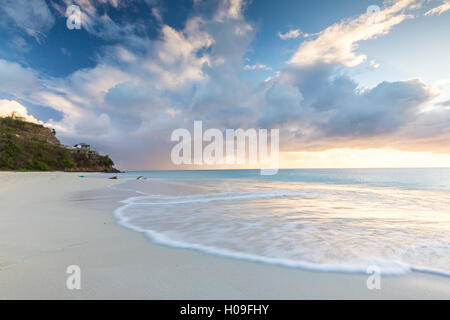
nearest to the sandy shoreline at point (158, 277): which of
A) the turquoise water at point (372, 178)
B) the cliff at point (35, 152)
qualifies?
the turquoise water at point (372, 178)

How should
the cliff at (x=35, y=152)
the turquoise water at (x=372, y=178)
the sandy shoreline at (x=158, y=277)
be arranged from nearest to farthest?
the sandy shoreline at (x=158, y=277) < the turquoise water at (x=372, y=178) < the cliff at (x=35, y=152)

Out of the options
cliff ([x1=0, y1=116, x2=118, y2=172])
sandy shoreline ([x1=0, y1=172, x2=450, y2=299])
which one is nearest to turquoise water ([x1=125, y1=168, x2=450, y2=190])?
sandy shoreline ([x1=0, y1=172, x2=450, y2=299])

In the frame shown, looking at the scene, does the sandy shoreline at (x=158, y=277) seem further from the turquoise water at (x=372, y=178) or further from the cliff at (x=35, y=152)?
the cliff at (x=35, y=152)

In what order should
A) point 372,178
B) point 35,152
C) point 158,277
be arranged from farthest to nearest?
point 35,152 < point 372,178 < point 158,277

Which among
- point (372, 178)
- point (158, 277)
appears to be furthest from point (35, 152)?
point (372, 178)

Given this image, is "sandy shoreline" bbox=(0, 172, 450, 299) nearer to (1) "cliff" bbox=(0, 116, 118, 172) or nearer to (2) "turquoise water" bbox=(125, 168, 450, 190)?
(2) "turquoise water" bbox=(125, 168, 450, 190)

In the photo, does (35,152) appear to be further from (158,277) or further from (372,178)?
(372,178)

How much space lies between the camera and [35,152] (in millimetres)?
44656

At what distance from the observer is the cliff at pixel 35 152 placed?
38.7 meters

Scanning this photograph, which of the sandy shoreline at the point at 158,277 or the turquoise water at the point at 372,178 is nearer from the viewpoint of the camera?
the sandy shoreline at the point at 158,277

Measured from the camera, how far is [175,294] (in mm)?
2002

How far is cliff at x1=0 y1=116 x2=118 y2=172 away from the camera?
127ft

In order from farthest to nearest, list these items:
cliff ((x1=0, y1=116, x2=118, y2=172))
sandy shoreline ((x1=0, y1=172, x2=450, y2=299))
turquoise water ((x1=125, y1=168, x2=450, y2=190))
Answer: cliff ((x1=0, y1=116, x2=118, y2=172)) → turquoise water ((x1=125, y1=168, x2=450, y2=190)) → sandy shoreline ((x1=0, y1=172, x2=450, y2=299))
